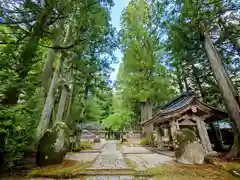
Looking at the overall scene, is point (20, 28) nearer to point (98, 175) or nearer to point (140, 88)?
point (98, 175)

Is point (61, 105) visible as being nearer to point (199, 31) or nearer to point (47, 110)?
point (47, 110)

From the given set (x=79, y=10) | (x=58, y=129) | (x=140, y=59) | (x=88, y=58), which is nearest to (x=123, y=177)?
(x=58, y=129)

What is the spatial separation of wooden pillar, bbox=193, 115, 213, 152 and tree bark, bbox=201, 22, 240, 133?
1860mm

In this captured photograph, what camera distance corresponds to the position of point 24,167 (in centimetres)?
489

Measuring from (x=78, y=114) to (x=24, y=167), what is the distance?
6.59 metres

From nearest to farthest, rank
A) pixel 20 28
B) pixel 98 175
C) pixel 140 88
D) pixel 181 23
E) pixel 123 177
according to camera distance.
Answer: pixel 123 177
pixel 98 175
pixel 20 28
pixel 181 23
pixel 140 88

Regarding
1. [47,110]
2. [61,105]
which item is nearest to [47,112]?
[47,110]

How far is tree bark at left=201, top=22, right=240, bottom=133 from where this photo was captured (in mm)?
5803

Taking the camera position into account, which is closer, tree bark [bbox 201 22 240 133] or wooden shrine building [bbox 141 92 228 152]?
tree bark [bbox 201 22 240 133]

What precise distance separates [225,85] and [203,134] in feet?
9.09

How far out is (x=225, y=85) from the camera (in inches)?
244

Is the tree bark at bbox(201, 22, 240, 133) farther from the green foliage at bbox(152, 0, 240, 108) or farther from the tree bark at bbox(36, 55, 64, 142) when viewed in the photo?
the tree bark at bbox(36, 55, 64, 142)

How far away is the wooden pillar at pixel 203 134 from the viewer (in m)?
7.21

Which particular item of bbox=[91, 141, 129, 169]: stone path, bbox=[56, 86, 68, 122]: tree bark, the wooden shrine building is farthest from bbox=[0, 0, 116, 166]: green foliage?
the wooden shrine building
